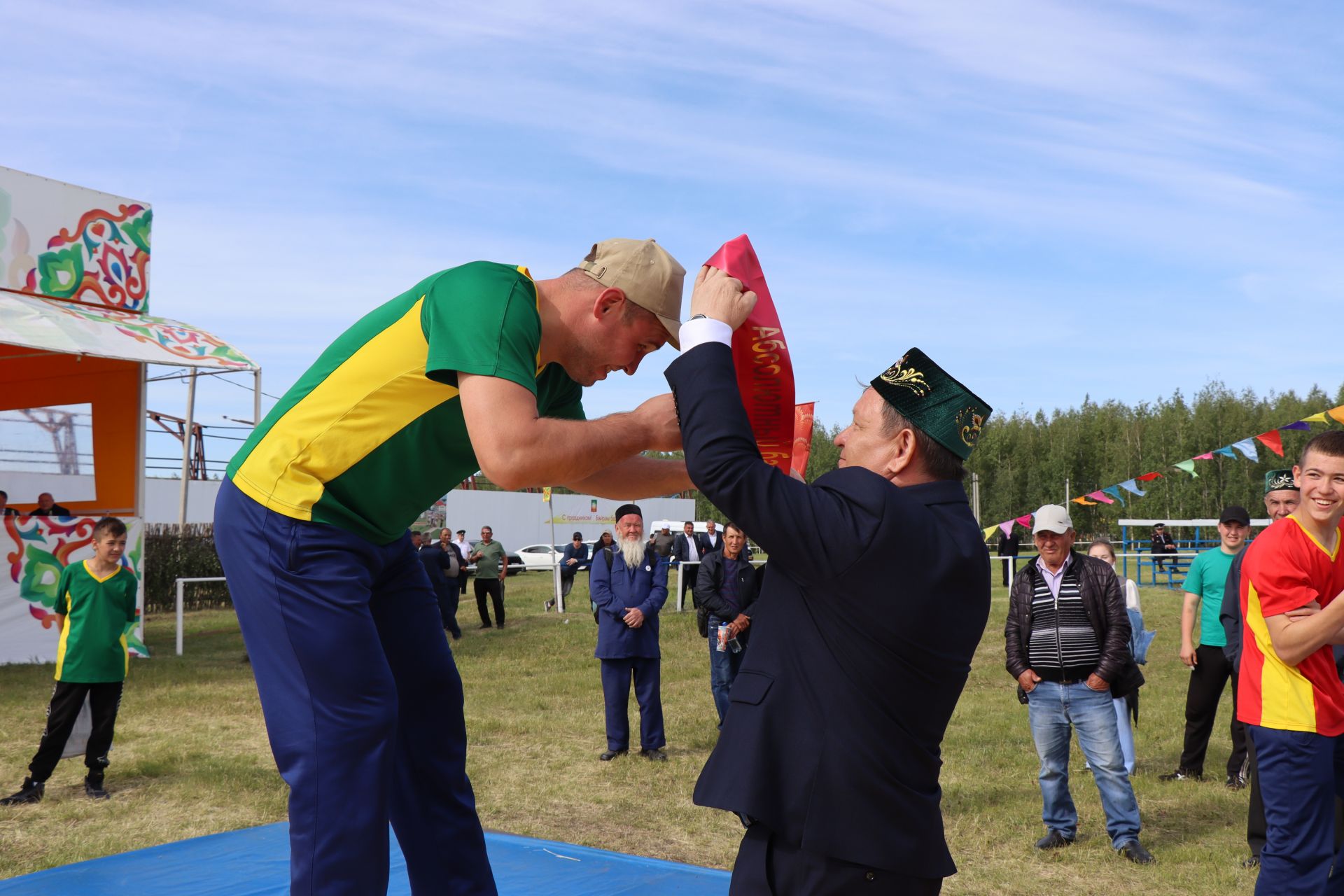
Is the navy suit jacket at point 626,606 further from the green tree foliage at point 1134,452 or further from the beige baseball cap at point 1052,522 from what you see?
the green tree foliage at point 1134,452

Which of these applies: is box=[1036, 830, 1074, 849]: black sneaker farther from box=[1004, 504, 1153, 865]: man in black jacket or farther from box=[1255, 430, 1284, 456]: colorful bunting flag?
box=[1255, 430, 1284, 456]: colorful bunting flag

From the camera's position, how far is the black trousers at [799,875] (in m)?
1.97

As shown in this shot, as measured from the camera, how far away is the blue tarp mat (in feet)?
14.3

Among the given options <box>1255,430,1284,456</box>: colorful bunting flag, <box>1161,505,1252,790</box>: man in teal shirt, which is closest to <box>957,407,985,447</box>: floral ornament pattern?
<box>1161,505,1252,790</box>: man in teal shirt

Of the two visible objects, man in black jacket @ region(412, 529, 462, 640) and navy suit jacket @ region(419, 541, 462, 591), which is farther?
man in black jacket @ region(412, 529, 462, 640)

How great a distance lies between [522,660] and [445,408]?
1306 cm

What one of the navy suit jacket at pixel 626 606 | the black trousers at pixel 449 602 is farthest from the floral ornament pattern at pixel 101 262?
the navy suit jacket at pixel 626 606

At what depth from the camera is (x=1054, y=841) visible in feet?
20.7

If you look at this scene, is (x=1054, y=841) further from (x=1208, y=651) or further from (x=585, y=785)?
(x=585, y=785)

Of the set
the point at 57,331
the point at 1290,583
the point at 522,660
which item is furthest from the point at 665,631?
the point at 1290,583

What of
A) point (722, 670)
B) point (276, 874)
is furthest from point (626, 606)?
point (276, 874)

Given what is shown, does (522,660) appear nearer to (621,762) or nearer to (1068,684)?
(621,762)

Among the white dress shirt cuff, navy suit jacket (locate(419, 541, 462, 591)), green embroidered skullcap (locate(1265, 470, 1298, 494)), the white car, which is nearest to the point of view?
the white dress shirt cuff

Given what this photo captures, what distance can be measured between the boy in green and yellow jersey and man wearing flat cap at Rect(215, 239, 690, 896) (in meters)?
5.44
